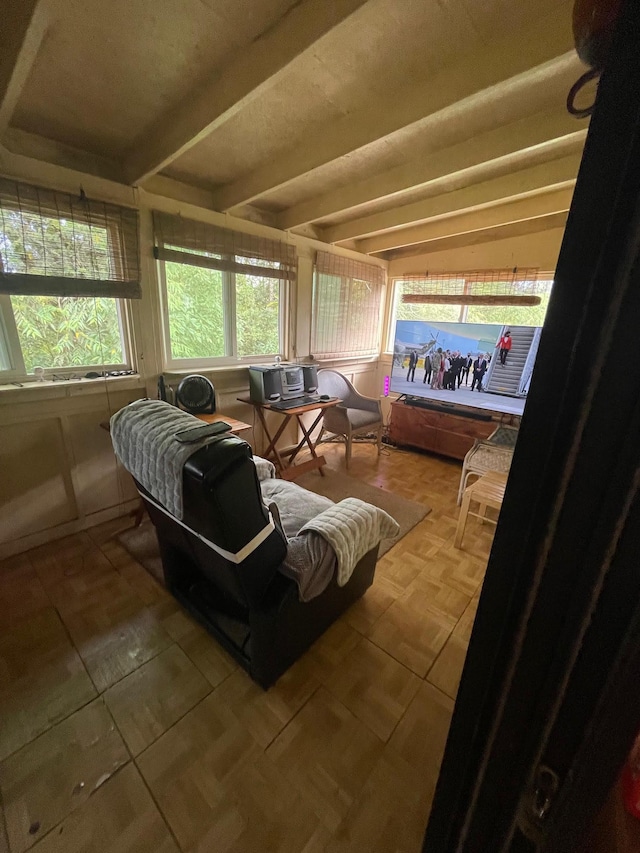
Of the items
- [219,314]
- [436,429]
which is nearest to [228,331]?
[219,314]

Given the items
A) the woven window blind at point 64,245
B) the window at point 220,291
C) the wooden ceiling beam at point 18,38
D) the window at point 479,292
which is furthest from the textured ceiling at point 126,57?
the window at point 479,292

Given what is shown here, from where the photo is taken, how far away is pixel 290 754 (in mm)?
1121

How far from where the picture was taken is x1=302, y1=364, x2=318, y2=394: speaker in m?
3.05

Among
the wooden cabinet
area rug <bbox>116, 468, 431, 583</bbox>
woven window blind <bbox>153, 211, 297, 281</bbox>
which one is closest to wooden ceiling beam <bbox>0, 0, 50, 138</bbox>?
woven window blind <bbox>153, 211, 297, 281</bbox>

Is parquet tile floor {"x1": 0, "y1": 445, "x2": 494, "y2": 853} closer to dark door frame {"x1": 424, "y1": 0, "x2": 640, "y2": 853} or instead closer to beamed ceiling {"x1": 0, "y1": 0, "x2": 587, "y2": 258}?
dark door frame {"x1": 424, "y1": 0, "x2": 640, "y2": 853}

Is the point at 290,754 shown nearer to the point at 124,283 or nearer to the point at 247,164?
the point at 124,283

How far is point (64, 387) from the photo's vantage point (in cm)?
199

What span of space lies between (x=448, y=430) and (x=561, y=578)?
3.29 metres

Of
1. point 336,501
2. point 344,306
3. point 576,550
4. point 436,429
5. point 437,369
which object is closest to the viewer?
point 576,550

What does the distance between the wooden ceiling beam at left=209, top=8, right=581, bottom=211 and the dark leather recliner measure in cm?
161

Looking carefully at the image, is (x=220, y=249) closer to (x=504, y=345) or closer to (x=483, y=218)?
(x=483, y=218)

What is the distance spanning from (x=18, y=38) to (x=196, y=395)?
1.68m

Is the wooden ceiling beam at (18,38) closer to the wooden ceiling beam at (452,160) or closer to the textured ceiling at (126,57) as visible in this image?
the textured ceiling at (126,57)

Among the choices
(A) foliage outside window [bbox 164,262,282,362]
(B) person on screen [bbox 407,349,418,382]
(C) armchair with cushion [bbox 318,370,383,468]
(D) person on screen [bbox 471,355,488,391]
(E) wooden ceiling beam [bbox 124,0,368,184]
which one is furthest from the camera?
(B) person on screen [bbox 407,349,418,382]
